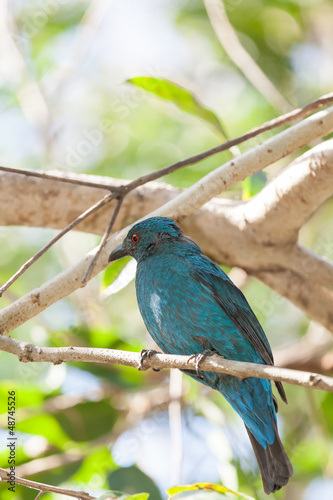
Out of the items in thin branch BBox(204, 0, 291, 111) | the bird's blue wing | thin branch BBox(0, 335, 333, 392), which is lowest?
thin branch BBox(0, 335, 333, 392)

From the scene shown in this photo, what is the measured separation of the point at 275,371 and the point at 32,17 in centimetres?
611

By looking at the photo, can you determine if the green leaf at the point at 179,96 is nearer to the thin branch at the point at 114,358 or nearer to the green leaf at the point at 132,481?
the thin branch at the point at 114,358

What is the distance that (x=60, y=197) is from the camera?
4.23 meters

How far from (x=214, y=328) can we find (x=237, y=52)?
3262 mm

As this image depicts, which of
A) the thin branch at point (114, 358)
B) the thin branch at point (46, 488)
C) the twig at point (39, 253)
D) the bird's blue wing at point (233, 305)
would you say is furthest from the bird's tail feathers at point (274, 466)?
the twig at point (39, 253)

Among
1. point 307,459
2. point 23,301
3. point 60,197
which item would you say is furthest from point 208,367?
point 307,459

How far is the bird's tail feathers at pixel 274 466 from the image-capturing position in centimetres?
321

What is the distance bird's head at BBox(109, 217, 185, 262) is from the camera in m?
3.52

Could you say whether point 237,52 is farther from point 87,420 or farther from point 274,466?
point 274,466

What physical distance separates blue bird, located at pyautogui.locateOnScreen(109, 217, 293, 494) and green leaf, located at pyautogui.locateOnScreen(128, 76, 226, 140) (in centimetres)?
103

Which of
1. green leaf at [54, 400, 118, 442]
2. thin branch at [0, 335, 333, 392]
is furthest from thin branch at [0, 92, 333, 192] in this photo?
green leaf at [54, 400, 118, 442]

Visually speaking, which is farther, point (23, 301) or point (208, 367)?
point (23, 301)

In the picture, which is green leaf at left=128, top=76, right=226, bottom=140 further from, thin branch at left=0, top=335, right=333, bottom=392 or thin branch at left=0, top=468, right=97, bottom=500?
thin branch at left=0, top=468, right=97, bottom=500

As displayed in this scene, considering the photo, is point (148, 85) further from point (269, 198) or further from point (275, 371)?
point (275, 371)
